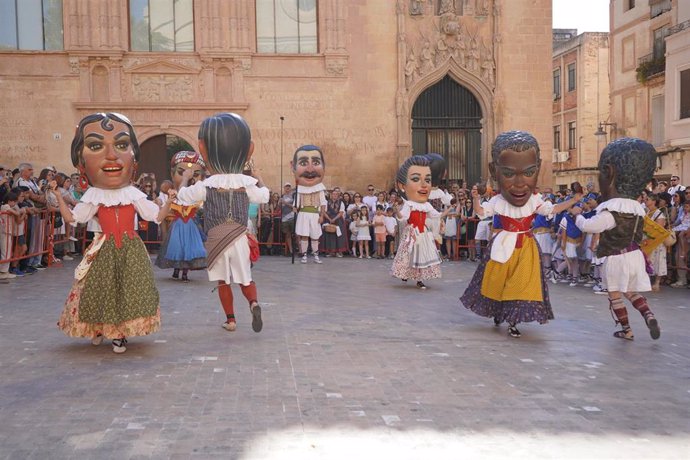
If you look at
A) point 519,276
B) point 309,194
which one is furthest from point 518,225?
point 309,194

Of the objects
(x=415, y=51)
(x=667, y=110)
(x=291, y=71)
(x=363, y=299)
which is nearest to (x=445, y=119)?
(x=415, y=51)

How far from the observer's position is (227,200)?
798 cm

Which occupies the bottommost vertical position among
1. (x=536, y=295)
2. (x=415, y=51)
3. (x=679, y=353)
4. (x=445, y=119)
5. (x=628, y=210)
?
(x=679, y=353)

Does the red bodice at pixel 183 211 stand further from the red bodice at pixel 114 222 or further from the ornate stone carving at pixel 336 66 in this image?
the ornate stone carving at pixel 336 66

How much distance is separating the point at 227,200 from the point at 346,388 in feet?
9.70

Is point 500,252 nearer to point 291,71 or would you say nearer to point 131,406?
point 131,406

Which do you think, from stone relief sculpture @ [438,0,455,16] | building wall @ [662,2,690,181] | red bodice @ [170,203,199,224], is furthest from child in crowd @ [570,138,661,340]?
building wall @ [662,2,690,181]

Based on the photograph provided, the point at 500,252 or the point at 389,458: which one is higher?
the point at 500,252

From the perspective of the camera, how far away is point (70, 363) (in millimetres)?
6488

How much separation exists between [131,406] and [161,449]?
92 centimetres

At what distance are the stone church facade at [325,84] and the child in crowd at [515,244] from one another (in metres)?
13.6

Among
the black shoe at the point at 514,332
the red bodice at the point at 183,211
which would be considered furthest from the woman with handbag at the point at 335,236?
the black shoe at the point at 514,332

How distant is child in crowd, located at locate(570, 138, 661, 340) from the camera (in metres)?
7.71

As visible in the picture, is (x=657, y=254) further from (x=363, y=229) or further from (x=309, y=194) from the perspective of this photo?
(x=363, y=229)
